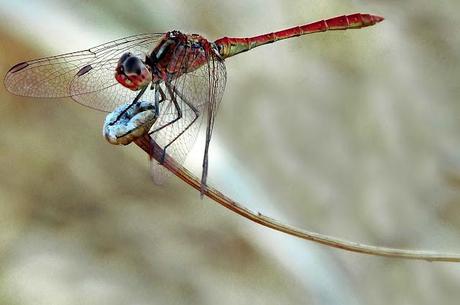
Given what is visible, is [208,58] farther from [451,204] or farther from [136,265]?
[451,204]

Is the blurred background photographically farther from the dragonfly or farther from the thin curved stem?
the dragonfly

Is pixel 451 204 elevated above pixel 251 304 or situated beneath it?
elevated above

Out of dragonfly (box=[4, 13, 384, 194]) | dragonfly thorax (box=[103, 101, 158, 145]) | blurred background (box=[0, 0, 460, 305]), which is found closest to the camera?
dragonfly thorax (box=[103, 101, 158, 145])

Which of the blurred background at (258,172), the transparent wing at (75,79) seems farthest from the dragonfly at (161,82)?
the blurred background at (258,172)

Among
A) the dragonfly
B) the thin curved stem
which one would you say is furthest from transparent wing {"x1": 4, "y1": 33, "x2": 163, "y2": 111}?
the thin curved stem

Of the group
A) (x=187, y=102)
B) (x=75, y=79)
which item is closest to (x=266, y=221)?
(x=187, y=102)

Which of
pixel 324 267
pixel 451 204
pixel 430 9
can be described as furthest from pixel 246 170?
pixel 430 9
